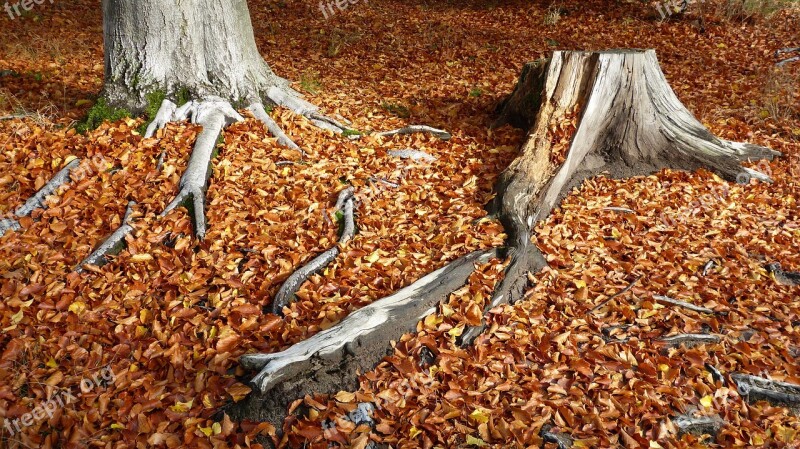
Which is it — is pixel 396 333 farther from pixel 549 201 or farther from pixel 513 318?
pixel 549 201

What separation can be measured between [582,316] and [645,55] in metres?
3.15

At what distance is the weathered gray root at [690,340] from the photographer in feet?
Answer: 11.2

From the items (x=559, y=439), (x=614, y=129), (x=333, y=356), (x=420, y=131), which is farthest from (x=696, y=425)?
(x=420, y=131)

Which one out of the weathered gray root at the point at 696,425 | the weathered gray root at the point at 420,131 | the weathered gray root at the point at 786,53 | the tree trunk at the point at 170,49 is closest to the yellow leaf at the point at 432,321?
the weathered gray root at the point at 696,425

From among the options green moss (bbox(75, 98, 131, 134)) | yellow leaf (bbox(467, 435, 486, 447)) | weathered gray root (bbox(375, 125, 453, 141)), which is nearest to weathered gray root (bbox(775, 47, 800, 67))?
weathered gray root (bbox(375, 125, 453, 141))

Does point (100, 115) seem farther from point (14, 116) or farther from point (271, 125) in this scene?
point (271, 125)

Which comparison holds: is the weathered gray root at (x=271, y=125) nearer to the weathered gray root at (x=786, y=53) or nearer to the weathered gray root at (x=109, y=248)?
the weathered gray root at (x=109, y=248)

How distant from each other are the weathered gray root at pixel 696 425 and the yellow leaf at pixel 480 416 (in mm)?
1088

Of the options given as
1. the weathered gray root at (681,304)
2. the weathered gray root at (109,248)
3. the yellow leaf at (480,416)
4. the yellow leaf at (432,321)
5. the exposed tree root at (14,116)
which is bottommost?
the yellow leaf at (480,416)

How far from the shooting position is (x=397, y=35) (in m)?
9.77

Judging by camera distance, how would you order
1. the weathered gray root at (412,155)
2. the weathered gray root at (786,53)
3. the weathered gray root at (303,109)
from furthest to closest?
the weathered gray root at (786,53) → the weathered gray root at (303,109) → the weathered gray root at (412,155)

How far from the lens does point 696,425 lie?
294 cm

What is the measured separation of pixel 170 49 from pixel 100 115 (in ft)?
3.17

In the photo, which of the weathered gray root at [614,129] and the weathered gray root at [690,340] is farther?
the weathered gray root at [614,129]
